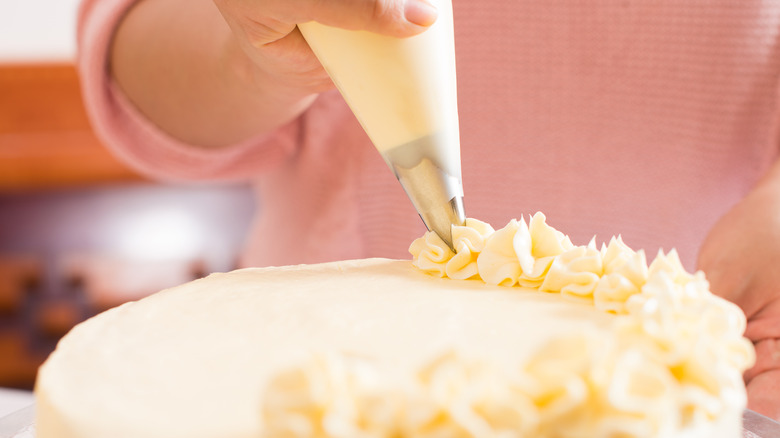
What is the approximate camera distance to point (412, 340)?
48 centimetres

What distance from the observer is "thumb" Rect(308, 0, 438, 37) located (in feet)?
1.65

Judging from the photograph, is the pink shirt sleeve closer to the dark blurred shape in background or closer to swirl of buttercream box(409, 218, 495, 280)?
swirl of buttercream box(409, 218, 495, 280)

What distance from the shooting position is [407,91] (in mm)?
547

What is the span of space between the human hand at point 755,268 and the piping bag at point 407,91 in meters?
0.28

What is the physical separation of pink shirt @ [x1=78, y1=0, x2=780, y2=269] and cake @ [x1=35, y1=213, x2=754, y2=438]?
0.97ft

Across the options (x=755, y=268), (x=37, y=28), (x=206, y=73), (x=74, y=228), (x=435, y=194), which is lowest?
(x=74, y=228)

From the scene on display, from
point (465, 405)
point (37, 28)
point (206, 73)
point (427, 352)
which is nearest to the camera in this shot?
point (465, 405)

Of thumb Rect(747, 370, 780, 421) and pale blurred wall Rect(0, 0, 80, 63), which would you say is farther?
pale blurred wall Rect(0, 0, 80, 63)

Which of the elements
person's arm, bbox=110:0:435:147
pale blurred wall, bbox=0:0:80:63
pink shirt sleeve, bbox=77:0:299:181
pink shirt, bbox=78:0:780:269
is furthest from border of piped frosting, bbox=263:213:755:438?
pale blurred wall, bbox=0:0:80:63

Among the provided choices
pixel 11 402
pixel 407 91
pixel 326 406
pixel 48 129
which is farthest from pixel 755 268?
pixel 48 129

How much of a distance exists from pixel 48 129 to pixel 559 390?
6.47 ft

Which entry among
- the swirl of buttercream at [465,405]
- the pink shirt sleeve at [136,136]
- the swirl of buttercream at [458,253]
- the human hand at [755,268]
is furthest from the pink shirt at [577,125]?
the swirl of buttercream at [465,405]

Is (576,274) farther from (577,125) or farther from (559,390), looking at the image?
(577,125)

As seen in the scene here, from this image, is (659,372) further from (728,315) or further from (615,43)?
(615,43)
